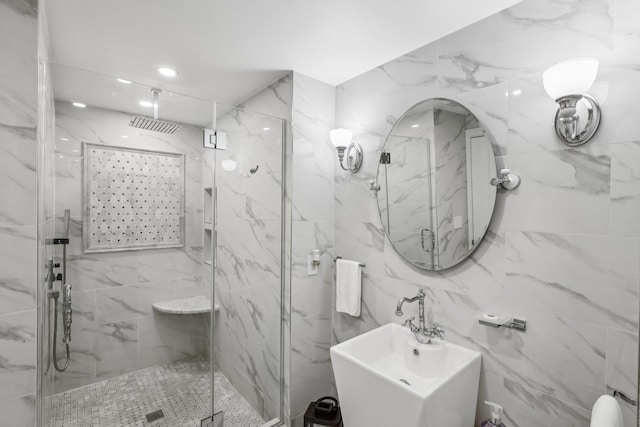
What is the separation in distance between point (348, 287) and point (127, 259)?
4.50 ft

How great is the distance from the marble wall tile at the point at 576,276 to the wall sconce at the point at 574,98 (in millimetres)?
426

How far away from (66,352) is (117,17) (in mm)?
1669

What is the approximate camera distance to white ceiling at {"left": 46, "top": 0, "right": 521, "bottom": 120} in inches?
57.0

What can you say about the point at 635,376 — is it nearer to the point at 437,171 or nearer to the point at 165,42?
the point at 437,171

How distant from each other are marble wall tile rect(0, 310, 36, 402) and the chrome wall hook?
81.6 inches

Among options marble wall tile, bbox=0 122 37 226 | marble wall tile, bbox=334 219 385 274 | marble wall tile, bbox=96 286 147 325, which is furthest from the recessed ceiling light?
marble wall tile, bbox=334 219 385 274

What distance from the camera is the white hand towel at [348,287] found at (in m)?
2.09

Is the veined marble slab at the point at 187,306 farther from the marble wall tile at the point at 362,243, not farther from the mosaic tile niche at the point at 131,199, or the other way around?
the marble wall tile at the point at 362,243

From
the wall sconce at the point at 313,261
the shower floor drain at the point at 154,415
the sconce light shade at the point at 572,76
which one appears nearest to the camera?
the sconce light shade at the point at 572,76

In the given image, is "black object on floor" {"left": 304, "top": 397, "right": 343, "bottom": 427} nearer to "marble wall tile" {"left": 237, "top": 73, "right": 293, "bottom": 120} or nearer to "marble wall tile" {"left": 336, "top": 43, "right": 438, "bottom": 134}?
"marble wall tile" {"left": 336, "top": 43, "right": 438, "bottom": 134}

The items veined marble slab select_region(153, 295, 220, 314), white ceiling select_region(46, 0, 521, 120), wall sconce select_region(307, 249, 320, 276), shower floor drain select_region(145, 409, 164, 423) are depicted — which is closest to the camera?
white ceiling select_region(46, 0, 521, 120)

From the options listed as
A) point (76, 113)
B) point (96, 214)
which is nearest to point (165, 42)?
point (76, 113)

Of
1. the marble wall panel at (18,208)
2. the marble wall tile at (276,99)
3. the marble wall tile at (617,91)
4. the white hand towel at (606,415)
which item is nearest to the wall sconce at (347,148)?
the marble wall tile at (276,99)

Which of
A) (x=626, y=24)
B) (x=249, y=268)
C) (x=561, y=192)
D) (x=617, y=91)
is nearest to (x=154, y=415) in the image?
(x=249, y=268)
